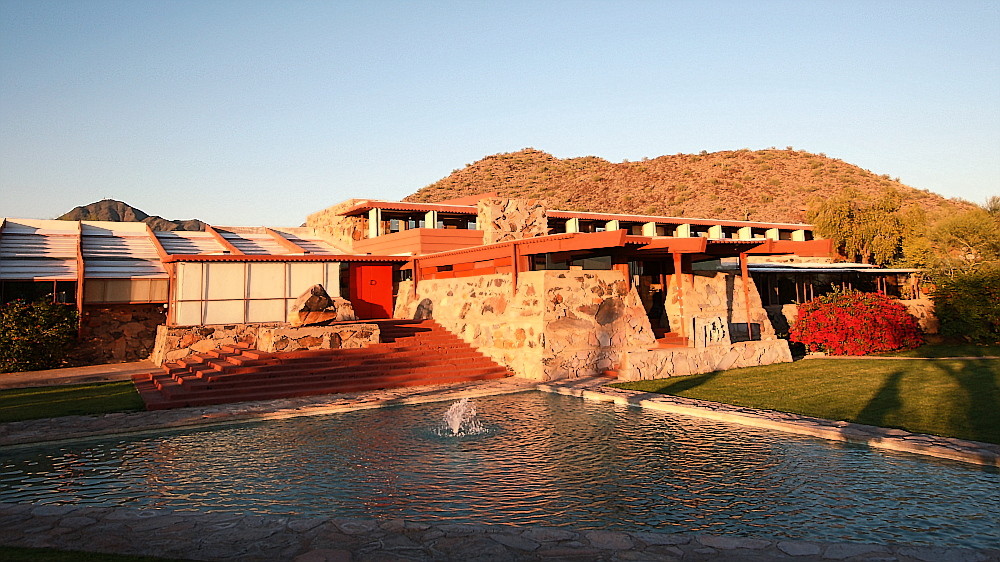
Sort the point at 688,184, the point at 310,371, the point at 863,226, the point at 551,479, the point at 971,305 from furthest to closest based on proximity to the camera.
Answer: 1. the point at 688,184
2. the point at 863,226
3. the point at 971,305
4. the point at 310,371
5. the point at 551,479

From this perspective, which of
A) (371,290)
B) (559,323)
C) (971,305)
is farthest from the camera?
(371,290)

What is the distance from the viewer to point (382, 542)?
5195 millimetres

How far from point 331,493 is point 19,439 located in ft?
20.7

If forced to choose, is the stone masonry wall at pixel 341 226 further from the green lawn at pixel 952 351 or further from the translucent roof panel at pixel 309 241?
the green lawn at pixel 952 351

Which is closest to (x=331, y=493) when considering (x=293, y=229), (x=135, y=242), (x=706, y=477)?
(x=706, y=477)

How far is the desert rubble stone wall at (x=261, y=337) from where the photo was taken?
55.4 ft

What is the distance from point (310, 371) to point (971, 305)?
23.5 meters

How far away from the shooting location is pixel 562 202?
63062 millimetres

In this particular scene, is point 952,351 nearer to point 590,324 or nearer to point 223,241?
point 590,324

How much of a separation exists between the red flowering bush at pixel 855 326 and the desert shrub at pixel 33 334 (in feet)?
82.0

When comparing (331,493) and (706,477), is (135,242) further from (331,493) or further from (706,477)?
(706,477)

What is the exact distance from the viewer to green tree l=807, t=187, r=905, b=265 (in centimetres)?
3281

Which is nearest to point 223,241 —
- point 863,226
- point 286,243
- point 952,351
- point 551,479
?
point 286,243

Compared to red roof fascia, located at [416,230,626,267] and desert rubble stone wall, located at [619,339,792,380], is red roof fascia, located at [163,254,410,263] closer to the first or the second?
red roof fascia, located at [416,230,626,267]
